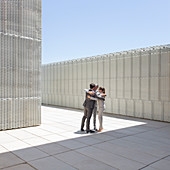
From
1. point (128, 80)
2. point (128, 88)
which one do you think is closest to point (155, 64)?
point (128, 80)

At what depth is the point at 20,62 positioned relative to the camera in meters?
8.28

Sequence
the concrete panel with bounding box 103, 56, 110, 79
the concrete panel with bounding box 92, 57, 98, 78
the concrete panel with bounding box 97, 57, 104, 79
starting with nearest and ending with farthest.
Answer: the concrete panel with bounding box 103, 56, 110, 79 → the concrete panel with bounding box 97, 57, 104, 79 → the concrete panel with bounding box 92, 57, 98, 78

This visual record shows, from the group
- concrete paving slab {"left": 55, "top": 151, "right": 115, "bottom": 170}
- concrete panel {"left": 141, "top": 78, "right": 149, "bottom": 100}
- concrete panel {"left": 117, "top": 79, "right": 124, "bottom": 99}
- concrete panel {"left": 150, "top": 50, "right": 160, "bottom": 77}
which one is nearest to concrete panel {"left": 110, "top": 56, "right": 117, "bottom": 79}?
concrete panel {"left": 117, "top": 79, "right": 124, "bottom": 99}

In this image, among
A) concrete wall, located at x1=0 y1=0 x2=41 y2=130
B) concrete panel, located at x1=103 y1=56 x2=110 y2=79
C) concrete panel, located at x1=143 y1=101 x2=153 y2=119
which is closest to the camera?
concrete wall, located at x1=0 y1=0 x2=41 y2=130

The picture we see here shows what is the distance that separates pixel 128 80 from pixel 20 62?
6.41 metres

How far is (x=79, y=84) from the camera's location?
50.2 ft

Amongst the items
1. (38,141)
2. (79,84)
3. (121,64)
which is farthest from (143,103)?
(38,141)

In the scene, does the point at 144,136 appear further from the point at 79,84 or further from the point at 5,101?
the point at 79,84

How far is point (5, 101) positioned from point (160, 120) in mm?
7545

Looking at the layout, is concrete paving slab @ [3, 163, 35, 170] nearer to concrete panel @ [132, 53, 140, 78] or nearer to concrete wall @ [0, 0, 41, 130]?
concrete wall @ [0, 0, 41, 130]

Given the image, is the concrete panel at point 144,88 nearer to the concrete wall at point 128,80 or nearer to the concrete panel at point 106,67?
the concrete wall at point 128,80

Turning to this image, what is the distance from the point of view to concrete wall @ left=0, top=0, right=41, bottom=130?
7848 mm

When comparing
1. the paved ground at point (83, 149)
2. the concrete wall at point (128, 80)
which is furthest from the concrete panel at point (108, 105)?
the paved ground at point (83, 149)

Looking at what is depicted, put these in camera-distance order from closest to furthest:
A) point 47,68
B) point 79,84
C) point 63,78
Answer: point 79,84 < point 63,78 < point 47,68
